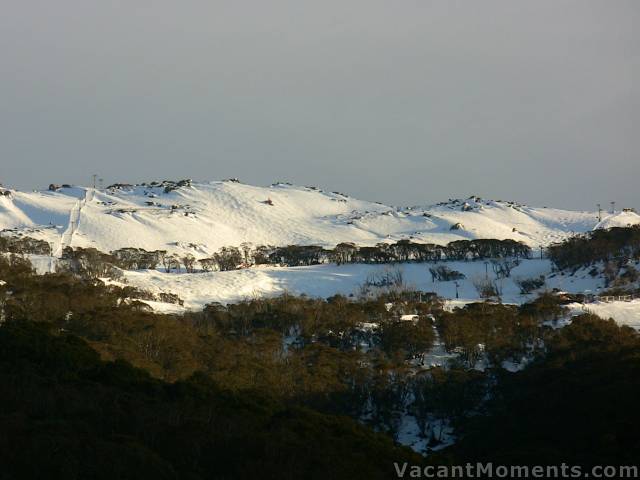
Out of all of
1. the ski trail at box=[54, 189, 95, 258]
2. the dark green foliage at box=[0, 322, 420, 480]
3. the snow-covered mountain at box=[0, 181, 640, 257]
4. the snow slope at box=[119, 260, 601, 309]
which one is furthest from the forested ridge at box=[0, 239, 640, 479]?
the snow-covered mountain at box=[0, 181, 640, 257]

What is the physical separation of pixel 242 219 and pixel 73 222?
36.1m

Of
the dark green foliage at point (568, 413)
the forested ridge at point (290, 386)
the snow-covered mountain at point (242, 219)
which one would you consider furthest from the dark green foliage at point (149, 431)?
the snow-covered mountain at point (242, 219)

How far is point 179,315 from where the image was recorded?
74.6 m

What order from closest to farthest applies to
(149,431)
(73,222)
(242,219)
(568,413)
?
(149,431)
(568,413)
(73,222)
(242,219)

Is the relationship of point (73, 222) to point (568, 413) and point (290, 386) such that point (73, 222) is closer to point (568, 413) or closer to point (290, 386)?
point (290, 386)

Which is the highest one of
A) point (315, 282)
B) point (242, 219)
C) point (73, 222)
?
point (242, 219)

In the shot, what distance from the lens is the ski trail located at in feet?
389

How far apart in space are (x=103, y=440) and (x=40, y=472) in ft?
9.51

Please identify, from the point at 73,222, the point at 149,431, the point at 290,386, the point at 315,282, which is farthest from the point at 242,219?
the point at 149,431

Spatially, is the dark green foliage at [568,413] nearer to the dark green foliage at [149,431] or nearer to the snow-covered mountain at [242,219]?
the dark green foliage at [149,431]

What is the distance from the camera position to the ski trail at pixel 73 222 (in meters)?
119

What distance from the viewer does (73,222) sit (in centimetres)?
13888

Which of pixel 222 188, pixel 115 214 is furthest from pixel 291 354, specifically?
pixel 222 188

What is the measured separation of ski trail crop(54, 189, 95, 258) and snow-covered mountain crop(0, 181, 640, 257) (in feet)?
0.63
